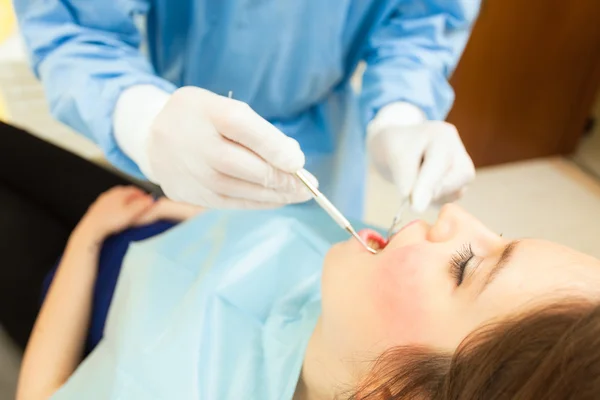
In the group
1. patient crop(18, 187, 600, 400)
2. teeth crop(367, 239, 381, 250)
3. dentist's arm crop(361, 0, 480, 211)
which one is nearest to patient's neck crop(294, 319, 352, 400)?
patient crop(18, 187, 600, 400)

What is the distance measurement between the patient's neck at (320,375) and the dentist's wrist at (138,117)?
300 millimetres

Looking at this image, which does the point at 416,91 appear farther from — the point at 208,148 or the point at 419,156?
the point at 208,148

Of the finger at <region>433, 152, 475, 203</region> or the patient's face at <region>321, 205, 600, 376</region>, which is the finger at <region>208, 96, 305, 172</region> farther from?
the finger at <region>433, 152, 475, 203</region>

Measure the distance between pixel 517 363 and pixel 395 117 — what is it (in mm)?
444

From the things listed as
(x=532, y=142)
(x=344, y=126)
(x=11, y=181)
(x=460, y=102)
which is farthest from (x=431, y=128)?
(x=532, y=142)

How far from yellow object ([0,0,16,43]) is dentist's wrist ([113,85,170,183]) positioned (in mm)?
223

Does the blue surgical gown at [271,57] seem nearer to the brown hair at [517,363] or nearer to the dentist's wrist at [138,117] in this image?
the dentist's wrist at [138,117]

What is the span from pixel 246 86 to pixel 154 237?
1.19ft

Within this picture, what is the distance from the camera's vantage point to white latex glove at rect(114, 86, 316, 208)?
1.81 feet

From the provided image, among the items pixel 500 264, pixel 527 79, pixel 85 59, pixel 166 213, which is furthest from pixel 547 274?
pixel 527 79

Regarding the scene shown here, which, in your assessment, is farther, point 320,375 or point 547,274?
point 320,375

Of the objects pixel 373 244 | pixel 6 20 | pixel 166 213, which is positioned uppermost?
pixel 6 20

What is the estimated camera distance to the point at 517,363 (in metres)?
0.48

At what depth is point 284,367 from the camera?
2.42 ft
